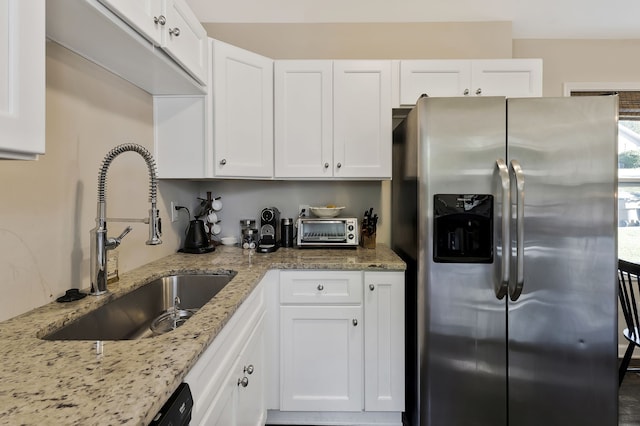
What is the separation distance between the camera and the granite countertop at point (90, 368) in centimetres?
53

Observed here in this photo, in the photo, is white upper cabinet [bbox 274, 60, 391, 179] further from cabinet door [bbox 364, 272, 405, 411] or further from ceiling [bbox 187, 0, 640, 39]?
cabinet door [bbox 364, 272, 405, 411]

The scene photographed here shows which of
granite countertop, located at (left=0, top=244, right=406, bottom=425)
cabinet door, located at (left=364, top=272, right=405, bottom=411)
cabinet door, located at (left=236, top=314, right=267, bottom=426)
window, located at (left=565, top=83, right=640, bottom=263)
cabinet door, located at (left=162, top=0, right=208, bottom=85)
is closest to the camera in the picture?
granite countertop, located at (left=0, top=244, right=406, bottom=425)

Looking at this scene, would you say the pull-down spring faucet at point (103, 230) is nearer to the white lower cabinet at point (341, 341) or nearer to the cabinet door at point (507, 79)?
the white lower cabinet at point (341, 341)

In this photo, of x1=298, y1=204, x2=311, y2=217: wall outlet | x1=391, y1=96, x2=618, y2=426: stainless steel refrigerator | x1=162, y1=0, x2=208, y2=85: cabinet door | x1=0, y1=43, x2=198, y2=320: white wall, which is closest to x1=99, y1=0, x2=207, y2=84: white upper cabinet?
x1=162, y1=0, x2=208, y2=85: cabinet door

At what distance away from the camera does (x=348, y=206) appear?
2385 mm

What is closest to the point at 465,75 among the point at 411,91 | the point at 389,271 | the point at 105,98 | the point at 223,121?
the point at 411,91

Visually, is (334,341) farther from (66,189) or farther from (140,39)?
(140,39)

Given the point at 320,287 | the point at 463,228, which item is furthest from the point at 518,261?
the point at 320,287

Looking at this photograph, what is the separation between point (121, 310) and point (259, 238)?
3.66ft

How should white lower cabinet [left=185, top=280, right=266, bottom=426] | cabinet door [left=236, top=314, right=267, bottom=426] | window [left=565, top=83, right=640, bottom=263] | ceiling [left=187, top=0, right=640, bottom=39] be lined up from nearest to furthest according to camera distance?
white lower cabinet [left=185, top=280, right=266, bottom=426], cabinet door [left=236, top=314, right=267, bottom=426], ceiling [left=187, top=0, right=640, bottom=39], window [left=565, top=83, right=640, bottom=263]

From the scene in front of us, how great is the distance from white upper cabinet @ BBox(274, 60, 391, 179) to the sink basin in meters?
0.84

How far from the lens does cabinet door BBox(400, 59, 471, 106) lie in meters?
2.01

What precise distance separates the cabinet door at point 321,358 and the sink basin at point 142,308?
0.45m

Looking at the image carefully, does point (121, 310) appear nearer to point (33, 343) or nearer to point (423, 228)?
point (33, 343)
